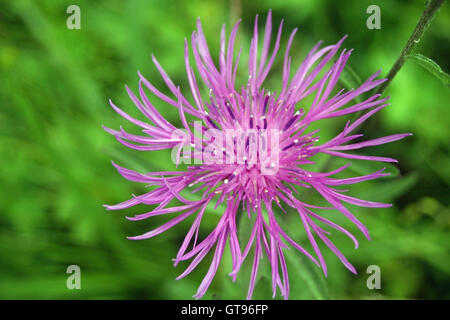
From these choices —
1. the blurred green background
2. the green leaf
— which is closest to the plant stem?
the green leaf

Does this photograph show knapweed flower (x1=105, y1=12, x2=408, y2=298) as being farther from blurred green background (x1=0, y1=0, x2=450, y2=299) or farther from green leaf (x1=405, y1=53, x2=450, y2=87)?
→ blurred green background (x1=0, y1=0, x2=450, y2=299)

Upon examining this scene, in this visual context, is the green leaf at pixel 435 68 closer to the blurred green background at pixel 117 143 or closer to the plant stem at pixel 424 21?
the plant stem at pixel 424 21

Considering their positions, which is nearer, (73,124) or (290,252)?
(290,252)

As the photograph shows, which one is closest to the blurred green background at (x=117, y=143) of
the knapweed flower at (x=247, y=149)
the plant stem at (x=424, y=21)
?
the knapweed flower at (x=247, y=149)

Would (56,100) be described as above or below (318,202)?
above
